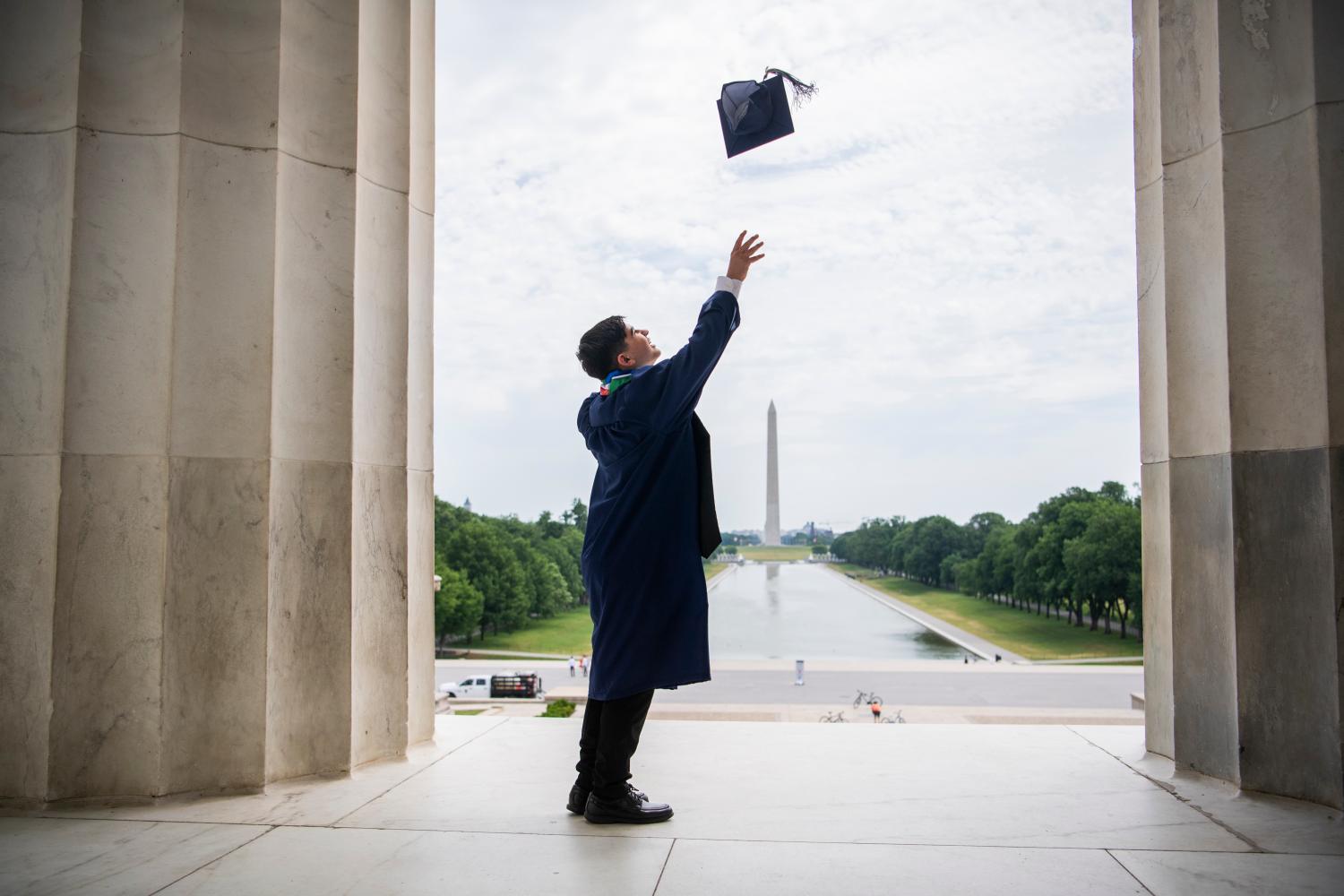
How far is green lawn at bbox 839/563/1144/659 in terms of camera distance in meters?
62.7

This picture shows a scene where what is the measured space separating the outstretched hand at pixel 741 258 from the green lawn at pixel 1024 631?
163ft

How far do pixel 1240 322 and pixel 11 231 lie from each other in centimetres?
754

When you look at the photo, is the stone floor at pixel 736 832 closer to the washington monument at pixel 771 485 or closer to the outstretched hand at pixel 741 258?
the outstretched hand at pixel 741 258

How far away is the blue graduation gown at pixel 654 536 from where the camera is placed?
17.5ft

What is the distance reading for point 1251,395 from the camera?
243 inches

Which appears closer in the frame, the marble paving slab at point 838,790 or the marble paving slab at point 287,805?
the marble paving slab at point 838,790

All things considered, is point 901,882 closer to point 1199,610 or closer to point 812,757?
point 812,757

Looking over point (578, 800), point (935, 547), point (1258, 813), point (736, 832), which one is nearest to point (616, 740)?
point (578, 800)

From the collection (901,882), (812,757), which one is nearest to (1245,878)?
(901,882)

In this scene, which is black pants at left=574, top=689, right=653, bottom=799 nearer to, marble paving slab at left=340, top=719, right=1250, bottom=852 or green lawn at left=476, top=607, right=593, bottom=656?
marble paving slab at left=340, top=719, right=1250, bottom=852

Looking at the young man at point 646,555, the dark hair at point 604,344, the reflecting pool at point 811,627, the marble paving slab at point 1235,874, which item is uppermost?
the dark hair at point 604,344

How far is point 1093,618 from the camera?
71.8 meters

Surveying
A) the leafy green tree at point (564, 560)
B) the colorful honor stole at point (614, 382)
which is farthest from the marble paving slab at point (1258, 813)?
the leafy green tree at point (564, 560)

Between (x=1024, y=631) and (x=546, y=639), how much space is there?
34931 mm
